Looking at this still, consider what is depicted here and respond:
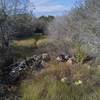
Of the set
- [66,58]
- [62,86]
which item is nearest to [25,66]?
[66,58]

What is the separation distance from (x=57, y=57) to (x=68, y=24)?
11.6 ft

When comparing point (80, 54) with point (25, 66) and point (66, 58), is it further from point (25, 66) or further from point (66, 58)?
point (25, 66)

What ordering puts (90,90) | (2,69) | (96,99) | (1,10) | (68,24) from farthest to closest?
1. (1,10)
2. (68,24)
3. (2,69)
4. (90,90)
5. (96,99)

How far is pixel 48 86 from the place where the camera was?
34.7 ft

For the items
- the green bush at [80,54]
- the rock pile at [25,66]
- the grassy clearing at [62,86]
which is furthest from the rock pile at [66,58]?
the grassy clearing at [62,86]

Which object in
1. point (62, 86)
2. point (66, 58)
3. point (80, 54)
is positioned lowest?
point (66, 58)

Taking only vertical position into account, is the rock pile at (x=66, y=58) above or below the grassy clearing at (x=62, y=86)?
below

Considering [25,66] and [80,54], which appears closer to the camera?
[25,66]

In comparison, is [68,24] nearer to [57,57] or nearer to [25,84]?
[57,57]

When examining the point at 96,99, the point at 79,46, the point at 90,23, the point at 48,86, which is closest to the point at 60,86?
the point at 48,86

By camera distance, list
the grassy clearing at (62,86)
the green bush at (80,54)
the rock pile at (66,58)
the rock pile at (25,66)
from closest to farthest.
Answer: the grassy clearing at (62,86) → the rock pile at (25,66) → the rock pile at (66,58) → the green bush at (80,54)

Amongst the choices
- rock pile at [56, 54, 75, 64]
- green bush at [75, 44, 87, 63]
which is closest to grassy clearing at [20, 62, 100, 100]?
rock pile at [56, 54, 75, 64]

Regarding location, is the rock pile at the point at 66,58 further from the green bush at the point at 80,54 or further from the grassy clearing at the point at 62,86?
the grassy clearing at the point at 62,86

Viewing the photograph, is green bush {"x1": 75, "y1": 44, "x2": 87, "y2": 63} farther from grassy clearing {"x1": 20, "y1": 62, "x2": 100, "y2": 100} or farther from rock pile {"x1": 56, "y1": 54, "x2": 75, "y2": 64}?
grassy clearing {"x1": 20, "y1": 62, "x2": 100, "y2": 100}
